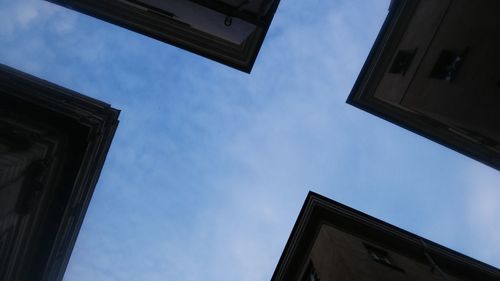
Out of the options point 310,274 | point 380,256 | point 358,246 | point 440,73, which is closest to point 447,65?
point 440,73

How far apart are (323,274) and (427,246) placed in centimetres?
654

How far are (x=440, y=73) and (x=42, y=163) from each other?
15181 millimetres

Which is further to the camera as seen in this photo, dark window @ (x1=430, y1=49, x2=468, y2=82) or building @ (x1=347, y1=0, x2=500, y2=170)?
dark window @ (x1=430, y1=49, x2=468, y2=82)

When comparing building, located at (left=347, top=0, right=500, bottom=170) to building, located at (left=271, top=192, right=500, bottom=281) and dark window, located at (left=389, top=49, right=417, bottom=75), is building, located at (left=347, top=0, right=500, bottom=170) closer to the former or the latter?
dark window, located at (left=389, top=49, right=417, bottom=75)

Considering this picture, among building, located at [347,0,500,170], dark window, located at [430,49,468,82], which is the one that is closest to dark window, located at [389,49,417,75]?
building, located at [347,0,500,170]

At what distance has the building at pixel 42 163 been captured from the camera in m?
13.8

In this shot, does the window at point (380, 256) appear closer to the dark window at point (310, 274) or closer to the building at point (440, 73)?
the dark window at point (310, 274)

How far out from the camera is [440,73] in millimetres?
11844

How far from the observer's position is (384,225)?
61.4 ft

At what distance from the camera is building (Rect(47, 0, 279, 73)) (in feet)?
42.8

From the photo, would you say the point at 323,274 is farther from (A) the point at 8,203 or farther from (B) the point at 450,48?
(A) the point at 8,203

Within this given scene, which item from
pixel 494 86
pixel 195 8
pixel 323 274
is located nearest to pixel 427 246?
pixel 323 274

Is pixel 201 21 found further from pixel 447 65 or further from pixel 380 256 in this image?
pixel 380 256

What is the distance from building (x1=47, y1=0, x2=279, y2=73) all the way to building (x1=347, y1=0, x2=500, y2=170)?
207 inches
